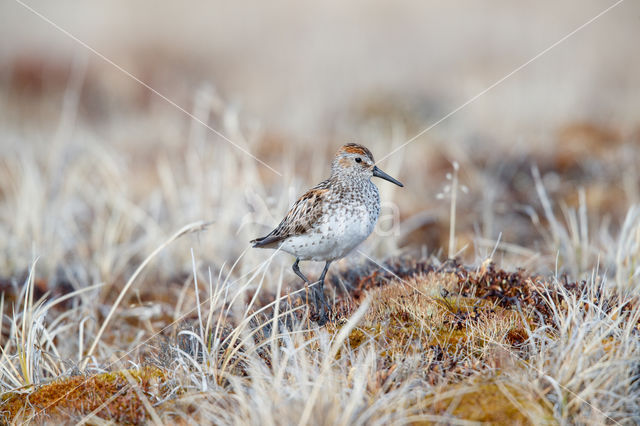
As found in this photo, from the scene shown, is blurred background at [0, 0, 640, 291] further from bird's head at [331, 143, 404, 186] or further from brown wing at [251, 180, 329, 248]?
bird's head at [331, 143, 404, 186]

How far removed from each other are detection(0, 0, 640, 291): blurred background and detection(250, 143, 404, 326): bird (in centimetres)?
89

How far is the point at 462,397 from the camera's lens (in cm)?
336

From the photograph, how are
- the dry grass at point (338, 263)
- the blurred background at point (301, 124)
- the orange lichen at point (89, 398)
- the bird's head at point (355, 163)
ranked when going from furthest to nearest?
1. the blurred background at point (301, 124)
2. the bird's head at point (355, 163)
3. the orange lichen at point (89, 398)
4. the dry grass at point (338, 263)

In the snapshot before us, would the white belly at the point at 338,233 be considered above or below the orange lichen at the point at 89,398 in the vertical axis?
above

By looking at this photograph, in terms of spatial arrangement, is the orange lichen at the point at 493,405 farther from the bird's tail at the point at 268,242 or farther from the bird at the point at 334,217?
the bird's tail at the point at 268,242

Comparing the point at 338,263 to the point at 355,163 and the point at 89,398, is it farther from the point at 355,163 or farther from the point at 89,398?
the point at 89,398

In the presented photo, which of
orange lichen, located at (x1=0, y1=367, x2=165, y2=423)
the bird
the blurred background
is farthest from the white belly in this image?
orange lichen, located at (x1=0, y1=367, x2=165, y2=423)

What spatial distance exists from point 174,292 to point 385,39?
1492 centimetres

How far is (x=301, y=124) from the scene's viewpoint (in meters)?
14.3

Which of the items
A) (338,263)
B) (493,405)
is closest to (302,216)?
(338,263)

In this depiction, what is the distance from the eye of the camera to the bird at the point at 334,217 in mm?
4520

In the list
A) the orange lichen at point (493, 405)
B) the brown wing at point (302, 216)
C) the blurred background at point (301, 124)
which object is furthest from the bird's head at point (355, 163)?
the orange lichen at point (493, 405)

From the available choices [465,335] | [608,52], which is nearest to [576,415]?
[465,335]

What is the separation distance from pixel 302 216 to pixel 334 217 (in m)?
0.30
